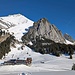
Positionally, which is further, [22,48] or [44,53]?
[22,48]

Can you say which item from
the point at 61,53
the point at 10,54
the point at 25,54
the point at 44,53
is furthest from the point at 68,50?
the point at 10,54

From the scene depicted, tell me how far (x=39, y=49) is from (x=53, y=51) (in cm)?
1435

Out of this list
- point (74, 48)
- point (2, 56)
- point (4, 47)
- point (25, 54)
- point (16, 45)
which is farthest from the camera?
point (16, 45)

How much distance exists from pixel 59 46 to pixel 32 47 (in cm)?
2162

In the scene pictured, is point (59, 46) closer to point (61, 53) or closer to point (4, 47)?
point (61, 53)

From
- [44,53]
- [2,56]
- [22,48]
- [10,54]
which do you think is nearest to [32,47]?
[22,48]

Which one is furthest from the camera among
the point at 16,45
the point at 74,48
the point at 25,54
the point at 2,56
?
the point at 16,45

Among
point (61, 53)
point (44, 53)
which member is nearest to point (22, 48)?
point (44, 53)

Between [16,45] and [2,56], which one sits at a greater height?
[16,45]

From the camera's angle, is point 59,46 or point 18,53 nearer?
point 18,53

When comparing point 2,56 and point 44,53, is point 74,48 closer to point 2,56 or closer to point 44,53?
point 44,53

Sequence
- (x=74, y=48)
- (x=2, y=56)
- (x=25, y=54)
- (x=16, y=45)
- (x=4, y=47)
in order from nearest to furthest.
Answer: (x=2, y=56) → (x=4, y=47) → (x=25, y=54) → (x=74, y=48) → (x=16, y=45)

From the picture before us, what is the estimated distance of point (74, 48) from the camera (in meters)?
159

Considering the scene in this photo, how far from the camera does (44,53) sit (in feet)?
503
